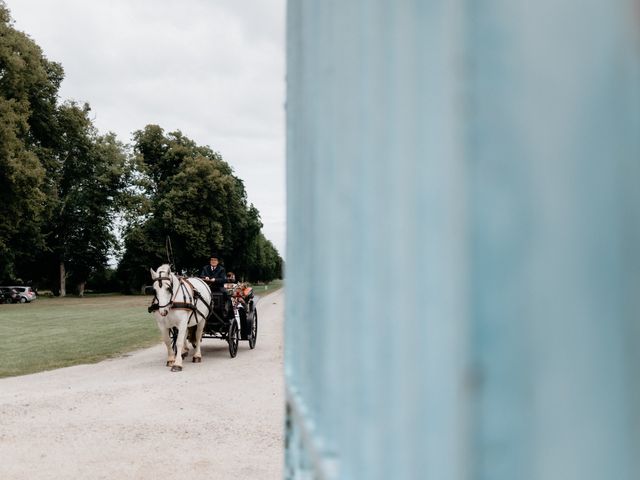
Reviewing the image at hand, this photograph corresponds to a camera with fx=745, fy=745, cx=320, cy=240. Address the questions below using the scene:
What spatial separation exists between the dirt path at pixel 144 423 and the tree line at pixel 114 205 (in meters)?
28.2

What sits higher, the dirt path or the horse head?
the horse head

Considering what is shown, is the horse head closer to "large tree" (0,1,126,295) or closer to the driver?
the driver

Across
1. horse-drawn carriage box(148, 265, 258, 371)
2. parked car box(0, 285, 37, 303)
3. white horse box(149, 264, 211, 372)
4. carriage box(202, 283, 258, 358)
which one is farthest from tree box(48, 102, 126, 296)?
white horse box(149, 264, 211, 372)

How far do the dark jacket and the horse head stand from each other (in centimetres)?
134

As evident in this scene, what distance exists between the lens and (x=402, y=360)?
983 mm

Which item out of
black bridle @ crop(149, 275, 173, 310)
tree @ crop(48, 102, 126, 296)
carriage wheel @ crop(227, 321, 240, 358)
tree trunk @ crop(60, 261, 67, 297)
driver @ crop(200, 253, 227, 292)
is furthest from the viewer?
tree trunk @ crop(60, 261, 67, 297)

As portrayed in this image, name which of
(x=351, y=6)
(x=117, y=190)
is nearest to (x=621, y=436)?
(x=351, y=6)

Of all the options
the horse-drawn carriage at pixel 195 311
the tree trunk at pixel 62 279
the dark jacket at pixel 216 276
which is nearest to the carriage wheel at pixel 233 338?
the horse-drawn carriage at pixel 195 311

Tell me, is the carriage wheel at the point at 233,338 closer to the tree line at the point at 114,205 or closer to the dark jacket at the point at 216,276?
the dark jacket at the point at 216,276

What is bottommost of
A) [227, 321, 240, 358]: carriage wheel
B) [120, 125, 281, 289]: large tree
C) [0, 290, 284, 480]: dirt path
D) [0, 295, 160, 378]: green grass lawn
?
[0, 290, 284, 480]: dirt path

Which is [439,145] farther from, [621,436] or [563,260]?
[621,436]

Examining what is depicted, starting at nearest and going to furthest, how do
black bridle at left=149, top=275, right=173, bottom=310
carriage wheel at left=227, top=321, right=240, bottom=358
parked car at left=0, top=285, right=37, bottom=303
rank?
black bridle at left=149, top=275, right=173, bottom=310, carriage wheel at left=227, top=321, right=240, bottom=358, parked car at left=0, top=285, right=37, bottom=303

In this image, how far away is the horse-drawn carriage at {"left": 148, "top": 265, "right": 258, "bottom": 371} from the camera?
41.1 ft

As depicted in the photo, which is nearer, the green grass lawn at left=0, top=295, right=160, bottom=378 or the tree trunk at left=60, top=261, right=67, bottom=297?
the green grass lawn at left=0, top=295, right=160, bottom=378
